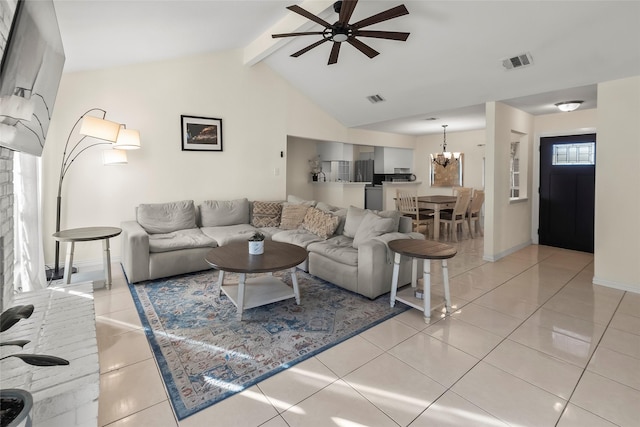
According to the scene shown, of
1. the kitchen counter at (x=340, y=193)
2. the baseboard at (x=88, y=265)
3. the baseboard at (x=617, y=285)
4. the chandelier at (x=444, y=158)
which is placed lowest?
the baseboard at (x=617, y=285)

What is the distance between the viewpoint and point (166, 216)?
4.18 metres

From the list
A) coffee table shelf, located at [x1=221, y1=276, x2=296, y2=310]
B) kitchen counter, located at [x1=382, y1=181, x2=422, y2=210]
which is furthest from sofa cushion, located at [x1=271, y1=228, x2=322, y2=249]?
kitchen counter, located at [x1=382, y1=181, x2=422, y2=210]

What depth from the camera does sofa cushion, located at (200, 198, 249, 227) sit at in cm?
456

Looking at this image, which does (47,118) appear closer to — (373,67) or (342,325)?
(342,325)

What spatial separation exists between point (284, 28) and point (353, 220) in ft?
8.46

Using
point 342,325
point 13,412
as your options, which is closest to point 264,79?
point 342,325

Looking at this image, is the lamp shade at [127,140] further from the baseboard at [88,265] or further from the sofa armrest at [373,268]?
the sofa armrest at [373,268]

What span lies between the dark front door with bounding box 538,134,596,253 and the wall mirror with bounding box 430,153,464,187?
2.43 metres

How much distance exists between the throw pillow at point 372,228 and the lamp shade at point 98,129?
2780 millimetres

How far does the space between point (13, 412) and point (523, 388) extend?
2.33 m

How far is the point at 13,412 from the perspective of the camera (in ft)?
3.37

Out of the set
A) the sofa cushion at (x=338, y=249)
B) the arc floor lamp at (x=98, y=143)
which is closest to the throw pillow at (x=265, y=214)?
the sofa cushion at (x=338, y=249)

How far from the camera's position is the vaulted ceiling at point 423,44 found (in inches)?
110

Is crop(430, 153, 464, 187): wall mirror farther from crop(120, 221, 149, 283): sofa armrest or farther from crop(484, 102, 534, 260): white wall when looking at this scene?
crop(120, 221, 149, 283): sofa armrest
